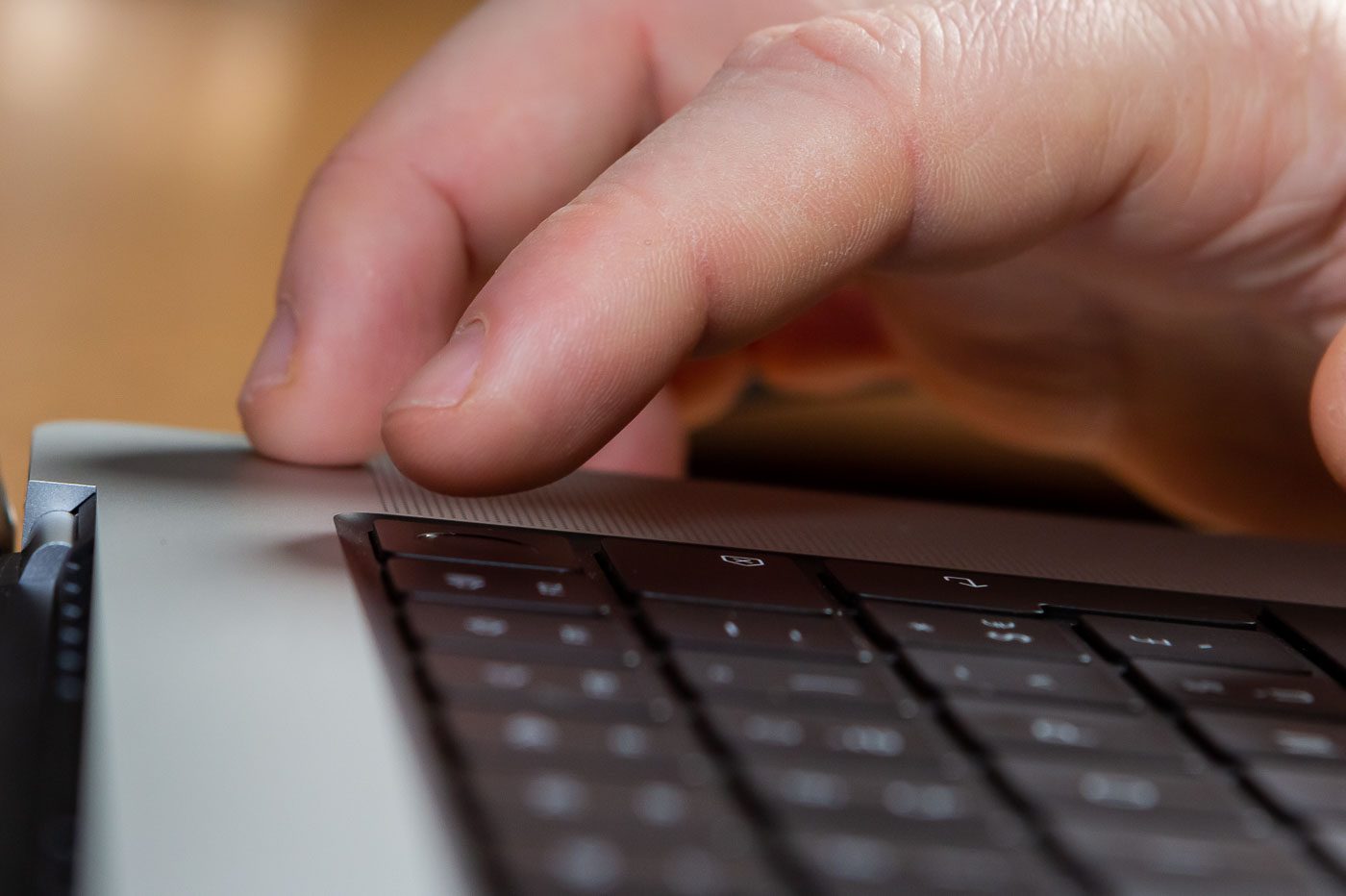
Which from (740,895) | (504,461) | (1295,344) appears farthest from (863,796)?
(1295,344)

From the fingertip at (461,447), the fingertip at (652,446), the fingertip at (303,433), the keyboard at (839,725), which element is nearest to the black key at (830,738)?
the keyboard at (839,725)

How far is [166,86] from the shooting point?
1001 mm

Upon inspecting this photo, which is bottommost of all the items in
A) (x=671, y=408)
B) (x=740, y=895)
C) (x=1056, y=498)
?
(x=740, y=895)

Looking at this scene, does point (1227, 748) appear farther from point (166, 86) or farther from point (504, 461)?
point (166, 86)

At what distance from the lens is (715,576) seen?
1.03ft

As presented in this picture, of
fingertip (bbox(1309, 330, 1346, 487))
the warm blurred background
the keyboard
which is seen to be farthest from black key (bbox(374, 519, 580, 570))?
the warm blurred background

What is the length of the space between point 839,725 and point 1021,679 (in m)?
0.06

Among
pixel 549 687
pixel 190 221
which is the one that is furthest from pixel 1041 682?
pixel 190 221

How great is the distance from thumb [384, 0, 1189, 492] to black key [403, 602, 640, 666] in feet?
0.32

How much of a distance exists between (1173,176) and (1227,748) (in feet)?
0.96

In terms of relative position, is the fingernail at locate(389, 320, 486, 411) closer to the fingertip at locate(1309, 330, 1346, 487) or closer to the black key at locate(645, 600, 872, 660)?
the black key at locate(645, 600, 872, 660)

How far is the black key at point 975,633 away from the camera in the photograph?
0.93 feet

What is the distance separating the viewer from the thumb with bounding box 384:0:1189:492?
14.3 inches

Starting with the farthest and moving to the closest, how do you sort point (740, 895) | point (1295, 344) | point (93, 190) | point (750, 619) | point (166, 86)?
point (166, 86)
point (93, 190)
point (1295, 344)
point (750, 619)
point (740, 895)
